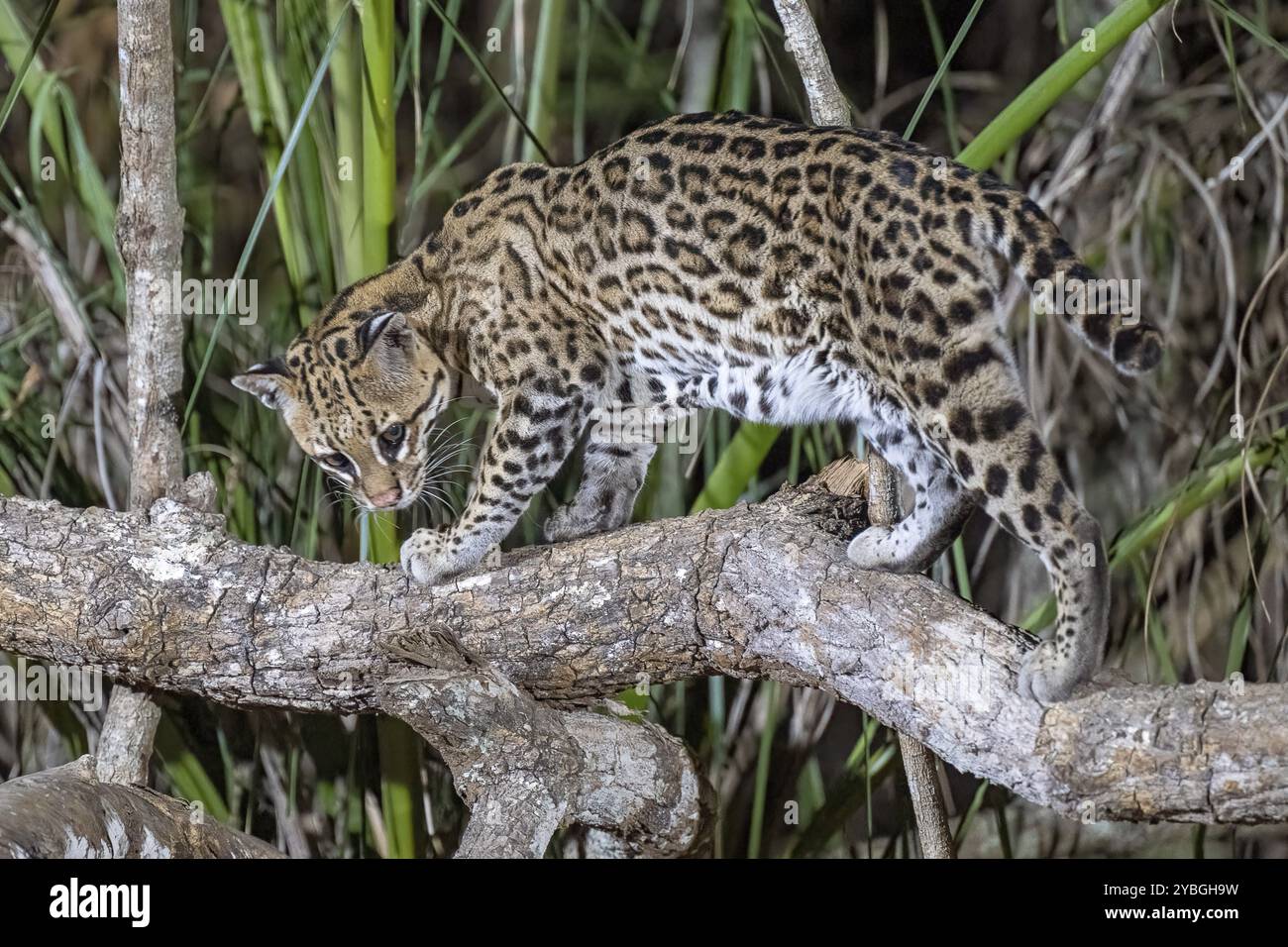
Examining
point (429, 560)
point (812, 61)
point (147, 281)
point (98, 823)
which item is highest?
point (812, 61)

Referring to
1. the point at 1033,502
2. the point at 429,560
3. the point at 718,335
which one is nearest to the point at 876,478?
the point at 718,335

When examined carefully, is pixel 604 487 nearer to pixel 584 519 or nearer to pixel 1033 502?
pixel 584 519

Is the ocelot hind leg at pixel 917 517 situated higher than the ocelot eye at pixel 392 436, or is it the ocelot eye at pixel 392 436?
the ocelot eye at pixel 392 436

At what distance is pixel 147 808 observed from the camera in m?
2.99

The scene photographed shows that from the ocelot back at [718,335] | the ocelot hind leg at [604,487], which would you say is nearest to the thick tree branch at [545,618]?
the ocelot back at [718,335]

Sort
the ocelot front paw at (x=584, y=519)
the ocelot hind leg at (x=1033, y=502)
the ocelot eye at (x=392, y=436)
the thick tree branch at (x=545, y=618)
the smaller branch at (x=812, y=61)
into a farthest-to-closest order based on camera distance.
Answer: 1. the ocelot front paw at (x=584, y=519)
2. the ocelot eye at (x=392, y=436)
3. the smaller branch at (x=812, y=61)
4. the thick tree branch at (x=545, y=618)
5. the ocelot hind leg at (x=1033, y=502)

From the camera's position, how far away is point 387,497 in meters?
3.15

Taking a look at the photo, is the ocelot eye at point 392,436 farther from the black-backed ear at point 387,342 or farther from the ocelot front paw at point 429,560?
the ocelot front paw at point 429,560

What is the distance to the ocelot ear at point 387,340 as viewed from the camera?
2979mm

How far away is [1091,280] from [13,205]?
3100 mm

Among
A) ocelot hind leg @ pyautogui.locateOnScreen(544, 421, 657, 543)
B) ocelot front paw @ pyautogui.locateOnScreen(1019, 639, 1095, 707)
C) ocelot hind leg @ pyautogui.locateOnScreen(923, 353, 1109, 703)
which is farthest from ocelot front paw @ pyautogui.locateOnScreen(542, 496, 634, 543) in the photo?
ocelot front paw @ pyautogui.locateOnScreen(1019, 639, 1095, 707)

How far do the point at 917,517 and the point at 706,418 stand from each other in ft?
3.23
